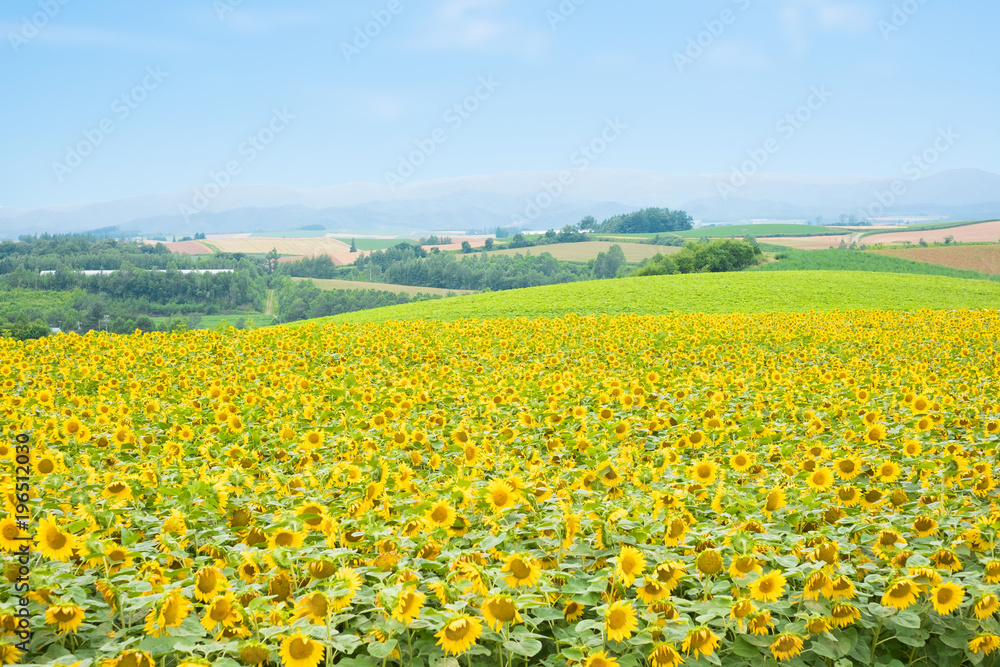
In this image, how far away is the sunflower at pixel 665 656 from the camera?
2.25 metres

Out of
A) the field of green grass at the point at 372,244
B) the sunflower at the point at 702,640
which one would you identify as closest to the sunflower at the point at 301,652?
the sunflower at the point at 702,640

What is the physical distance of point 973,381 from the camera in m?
7.83

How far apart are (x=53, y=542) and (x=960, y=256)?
183ft

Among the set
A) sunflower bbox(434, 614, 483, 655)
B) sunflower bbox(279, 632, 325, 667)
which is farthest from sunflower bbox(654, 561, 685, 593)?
sunflower bbox(279, 632, 325, 667)

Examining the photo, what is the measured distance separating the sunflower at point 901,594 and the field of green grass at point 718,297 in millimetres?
21019

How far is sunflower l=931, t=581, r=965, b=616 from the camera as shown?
8.43ft

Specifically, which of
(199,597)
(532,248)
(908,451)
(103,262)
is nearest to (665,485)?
(908,451)

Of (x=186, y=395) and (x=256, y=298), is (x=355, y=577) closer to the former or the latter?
(x=186, y=395)

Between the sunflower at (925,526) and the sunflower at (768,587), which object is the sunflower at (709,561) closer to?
the sunflower at (768,587)

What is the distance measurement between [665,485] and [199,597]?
2.58m

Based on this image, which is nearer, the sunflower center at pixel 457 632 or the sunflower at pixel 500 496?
the sunflower center at pixel 457 632

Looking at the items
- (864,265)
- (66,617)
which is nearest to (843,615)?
(66,617)

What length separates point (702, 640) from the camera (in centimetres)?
229

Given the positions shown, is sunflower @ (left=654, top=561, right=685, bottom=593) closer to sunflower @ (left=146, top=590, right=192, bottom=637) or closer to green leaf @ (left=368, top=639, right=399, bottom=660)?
green leaf @ (left=368, top=639, right=399, bottom=660)
